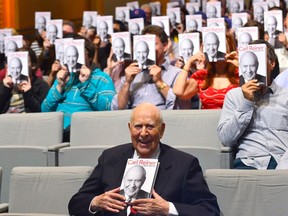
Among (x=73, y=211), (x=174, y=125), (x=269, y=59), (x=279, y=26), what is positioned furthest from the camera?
(x=279, y=26)

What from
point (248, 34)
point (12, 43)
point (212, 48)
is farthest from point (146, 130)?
point (12, 43)

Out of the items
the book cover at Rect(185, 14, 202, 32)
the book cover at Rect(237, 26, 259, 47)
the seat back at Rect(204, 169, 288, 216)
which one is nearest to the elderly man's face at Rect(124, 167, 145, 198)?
the seat back at Rect(204, 169, 288, 216)

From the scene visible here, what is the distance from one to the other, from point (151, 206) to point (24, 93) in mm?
2868

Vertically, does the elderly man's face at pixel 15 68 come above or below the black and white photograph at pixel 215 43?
below

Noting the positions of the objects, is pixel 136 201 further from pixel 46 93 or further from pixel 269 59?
pixel 46 93

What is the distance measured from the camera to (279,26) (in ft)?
24.3

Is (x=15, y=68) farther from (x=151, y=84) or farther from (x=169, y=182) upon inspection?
(x=169, y=182)

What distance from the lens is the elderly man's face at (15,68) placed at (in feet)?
21.7

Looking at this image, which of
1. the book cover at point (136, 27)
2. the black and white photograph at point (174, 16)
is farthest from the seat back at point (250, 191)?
the black and white photograph at point (174, 16)

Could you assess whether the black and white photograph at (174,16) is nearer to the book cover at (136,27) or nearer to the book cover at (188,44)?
the book cover at (136,27)

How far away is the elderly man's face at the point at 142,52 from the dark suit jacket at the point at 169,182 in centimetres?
179

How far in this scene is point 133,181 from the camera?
4.05 meters

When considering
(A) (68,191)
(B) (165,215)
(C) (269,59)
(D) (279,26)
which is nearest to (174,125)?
(C) (269,59)

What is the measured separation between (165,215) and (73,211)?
19.7 inches
